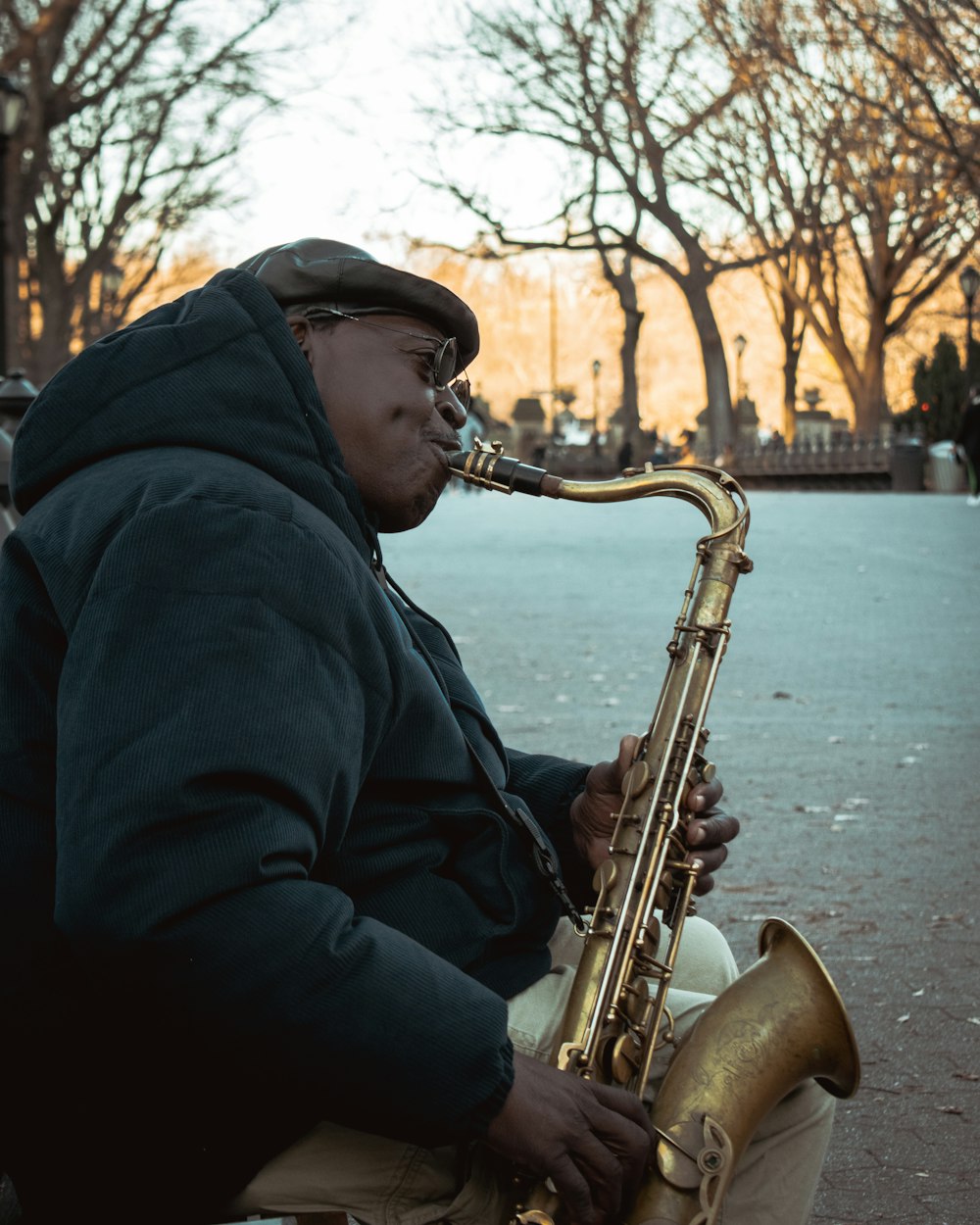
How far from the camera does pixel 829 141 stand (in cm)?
2941

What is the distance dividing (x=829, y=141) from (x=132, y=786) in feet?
98.0

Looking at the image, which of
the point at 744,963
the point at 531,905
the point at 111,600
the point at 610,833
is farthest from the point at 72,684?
the point at 744,963

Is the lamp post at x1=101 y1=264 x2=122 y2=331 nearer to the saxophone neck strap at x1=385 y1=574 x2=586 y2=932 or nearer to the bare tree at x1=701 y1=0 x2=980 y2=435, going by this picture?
the bare tree at x1=701 y1=0 x2=980 y2=435

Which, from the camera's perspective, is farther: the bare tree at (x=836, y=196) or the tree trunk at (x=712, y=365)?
the tree trunk at (x=712, y=365)

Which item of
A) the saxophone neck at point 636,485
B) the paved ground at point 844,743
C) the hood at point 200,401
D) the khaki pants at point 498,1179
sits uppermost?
the hood at point 200,401

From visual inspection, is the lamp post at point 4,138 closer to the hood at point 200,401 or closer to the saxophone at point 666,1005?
the saxophone at point 666,1005

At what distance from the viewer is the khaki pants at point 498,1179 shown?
1.92 meters

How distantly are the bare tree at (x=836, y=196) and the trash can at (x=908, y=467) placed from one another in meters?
4.46

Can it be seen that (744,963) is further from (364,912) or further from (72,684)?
(72,684)

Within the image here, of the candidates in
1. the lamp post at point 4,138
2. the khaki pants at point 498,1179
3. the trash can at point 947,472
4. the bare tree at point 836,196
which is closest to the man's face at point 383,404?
the khaki pants at point 498,1179

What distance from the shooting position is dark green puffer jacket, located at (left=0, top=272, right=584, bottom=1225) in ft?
5.35

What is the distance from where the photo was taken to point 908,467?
1389 inches

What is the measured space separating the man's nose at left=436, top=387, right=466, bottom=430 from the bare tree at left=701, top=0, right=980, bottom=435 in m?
20.6

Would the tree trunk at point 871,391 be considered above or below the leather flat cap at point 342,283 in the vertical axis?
above
